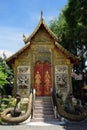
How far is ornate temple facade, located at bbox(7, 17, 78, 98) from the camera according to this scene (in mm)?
22797

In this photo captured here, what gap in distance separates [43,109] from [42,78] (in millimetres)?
4341

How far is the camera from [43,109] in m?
19.3

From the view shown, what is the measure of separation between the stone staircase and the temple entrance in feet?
2.65

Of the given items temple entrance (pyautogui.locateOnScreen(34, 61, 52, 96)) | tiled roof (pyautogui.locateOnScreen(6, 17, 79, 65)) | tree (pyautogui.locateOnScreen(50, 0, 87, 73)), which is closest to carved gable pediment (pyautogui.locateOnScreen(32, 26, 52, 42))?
tiled roof (pyautogui.locateOnScreen(6, 17, 79, 65))

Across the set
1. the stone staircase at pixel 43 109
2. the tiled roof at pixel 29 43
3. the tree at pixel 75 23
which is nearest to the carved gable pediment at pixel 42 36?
the tiled roof at pixel 29 43

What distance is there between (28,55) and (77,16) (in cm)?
516

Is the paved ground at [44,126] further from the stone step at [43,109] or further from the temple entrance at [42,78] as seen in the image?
the temple entrance at [42,78]

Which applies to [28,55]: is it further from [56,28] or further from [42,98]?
[56,28]

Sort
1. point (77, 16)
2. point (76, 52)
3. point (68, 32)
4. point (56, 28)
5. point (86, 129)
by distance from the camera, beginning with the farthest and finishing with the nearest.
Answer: point (56, 28) < point (76, 52) < point (68, 32) < point (77, 16) < point (86, 129)

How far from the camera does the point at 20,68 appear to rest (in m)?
23.0

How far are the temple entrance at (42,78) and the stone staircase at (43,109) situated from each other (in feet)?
2.65

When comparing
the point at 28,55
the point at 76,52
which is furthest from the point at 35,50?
the point at 76,52

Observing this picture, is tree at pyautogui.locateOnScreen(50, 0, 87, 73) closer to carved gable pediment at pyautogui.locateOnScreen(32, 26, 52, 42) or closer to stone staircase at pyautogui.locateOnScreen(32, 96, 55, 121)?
carved gable pediment at pyautogui.locateOnScreen(32, 26, 52, 42)

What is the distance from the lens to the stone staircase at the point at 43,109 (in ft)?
58.4
